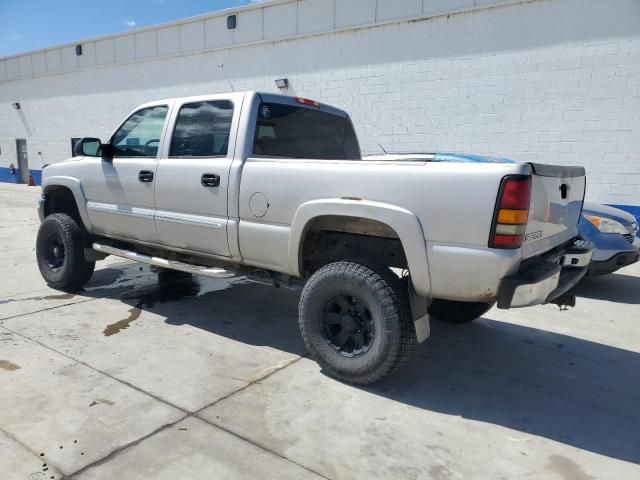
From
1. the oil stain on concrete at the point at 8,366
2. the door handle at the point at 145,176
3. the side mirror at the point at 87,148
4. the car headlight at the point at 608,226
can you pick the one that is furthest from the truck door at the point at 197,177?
the car headlight at the point at 608,226

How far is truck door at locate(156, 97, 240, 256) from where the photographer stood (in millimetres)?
3775

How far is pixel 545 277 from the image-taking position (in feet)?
9.15

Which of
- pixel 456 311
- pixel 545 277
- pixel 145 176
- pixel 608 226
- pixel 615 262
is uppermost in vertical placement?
pixel 145 176

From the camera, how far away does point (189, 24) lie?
14.1 metres

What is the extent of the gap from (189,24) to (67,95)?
811 cm

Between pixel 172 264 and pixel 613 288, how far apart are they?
5635 mm

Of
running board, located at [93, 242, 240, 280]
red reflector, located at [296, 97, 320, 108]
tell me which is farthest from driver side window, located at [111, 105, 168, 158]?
red reflector, located at [296, 97, 320, 108]

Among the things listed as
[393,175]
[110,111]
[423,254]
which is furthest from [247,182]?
[110,111]

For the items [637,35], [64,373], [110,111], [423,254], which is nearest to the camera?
[423,254]

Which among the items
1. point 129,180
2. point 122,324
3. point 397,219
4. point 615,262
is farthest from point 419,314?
point 615,262

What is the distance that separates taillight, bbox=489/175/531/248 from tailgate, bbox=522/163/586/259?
0.37 ft

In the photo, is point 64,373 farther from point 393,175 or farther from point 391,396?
point 393,175

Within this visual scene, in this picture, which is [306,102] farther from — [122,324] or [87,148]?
[122,324]

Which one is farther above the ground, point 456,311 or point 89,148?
point 89,148
